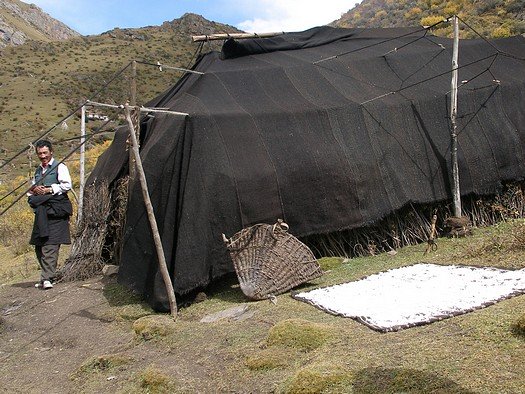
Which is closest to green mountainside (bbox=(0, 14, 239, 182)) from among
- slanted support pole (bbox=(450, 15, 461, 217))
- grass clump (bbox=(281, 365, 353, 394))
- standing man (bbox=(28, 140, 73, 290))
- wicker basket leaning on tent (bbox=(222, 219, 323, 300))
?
standing man (bbox=(28, 140, 73, 290))

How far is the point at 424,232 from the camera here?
8.81 meters

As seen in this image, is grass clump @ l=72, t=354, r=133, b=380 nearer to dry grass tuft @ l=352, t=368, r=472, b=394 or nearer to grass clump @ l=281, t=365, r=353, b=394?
grass clump @ l=281, t=365, r=353, b=394

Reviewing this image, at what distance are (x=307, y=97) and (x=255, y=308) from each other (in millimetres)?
3649

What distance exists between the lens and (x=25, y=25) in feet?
344

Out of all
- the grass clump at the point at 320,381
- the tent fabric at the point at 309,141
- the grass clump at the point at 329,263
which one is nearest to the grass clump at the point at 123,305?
the tent fabric at the point at 309,141

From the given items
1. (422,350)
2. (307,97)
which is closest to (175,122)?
(307,97)

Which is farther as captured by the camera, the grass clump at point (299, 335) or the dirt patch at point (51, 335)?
the dirt patch at point (51, 335)

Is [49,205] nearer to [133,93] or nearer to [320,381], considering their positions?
[133,93]

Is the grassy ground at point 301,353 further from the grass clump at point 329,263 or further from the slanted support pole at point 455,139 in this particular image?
the slanted support pole at point 455,139

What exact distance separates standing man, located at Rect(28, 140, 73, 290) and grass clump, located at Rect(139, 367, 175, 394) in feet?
13.0

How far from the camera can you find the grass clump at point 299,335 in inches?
192

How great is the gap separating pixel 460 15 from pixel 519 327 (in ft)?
77.3

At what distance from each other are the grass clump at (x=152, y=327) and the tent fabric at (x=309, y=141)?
496 millimetres

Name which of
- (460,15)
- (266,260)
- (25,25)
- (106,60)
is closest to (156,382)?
(266,260)
